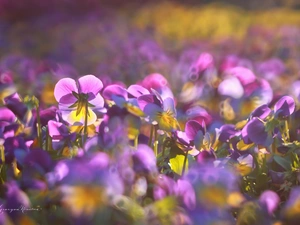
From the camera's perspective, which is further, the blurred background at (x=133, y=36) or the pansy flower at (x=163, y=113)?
the blurred background at (x=133, y=36)

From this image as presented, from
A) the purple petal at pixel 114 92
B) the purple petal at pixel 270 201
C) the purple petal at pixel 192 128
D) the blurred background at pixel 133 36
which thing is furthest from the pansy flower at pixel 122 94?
the blurred background at pixel 133 36

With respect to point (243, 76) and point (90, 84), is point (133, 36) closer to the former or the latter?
point (243, 76)

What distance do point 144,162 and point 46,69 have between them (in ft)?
3.76

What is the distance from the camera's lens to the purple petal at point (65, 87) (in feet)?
3.40

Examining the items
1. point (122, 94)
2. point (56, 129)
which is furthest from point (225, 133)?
point (56, 129)

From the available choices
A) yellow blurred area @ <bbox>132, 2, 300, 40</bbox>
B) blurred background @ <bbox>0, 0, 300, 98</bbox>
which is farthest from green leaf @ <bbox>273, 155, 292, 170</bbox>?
yellow blurred area @ <bbox>132, 2, 300, 40</bbox>

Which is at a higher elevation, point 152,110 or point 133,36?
point 152,110

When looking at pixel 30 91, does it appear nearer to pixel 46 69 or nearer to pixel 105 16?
pixel 46 69

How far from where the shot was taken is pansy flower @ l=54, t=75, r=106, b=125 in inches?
40.4

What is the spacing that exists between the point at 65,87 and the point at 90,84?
0.05 meters

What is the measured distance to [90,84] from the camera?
1.02m

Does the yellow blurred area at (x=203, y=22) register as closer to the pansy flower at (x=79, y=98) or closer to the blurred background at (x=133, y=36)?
the blurred background at (x=133, y=36)

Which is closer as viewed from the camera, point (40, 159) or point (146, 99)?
point (40, 159)

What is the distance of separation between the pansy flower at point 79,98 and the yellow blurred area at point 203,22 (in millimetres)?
3862
